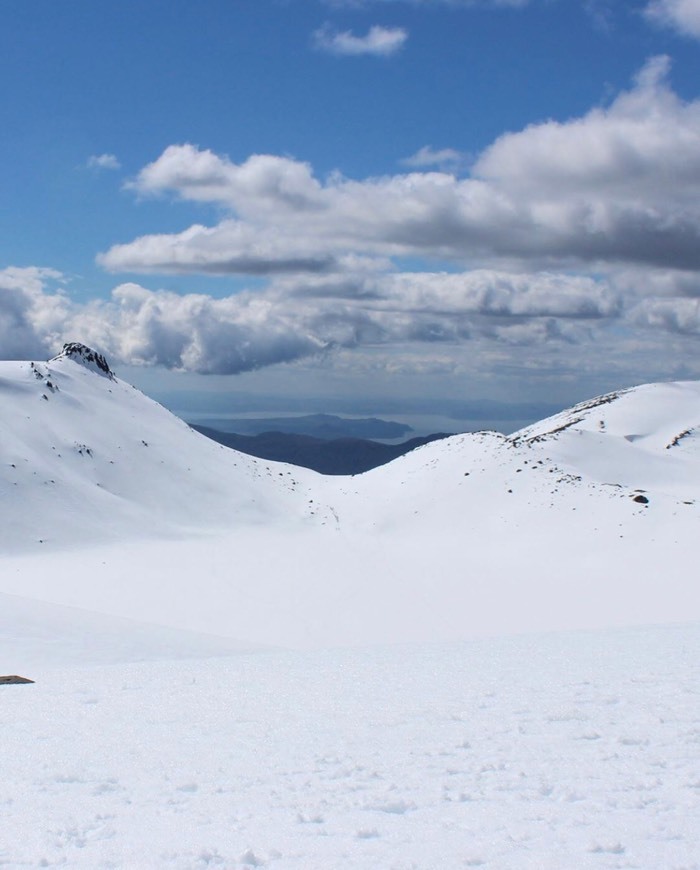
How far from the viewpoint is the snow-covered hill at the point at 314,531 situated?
2834cm

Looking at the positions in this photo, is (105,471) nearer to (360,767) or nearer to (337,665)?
(337,665)

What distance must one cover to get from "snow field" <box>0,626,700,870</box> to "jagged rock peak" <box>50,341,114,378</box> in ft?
160

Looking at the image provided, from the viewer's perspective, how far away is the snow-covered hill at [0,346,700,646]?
28.3 metres

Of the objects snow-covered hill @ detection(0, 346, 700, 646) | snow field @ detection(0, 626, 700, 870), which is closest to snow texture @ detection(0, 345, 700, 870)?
snow field @ detection(0, 626, 700, 870)

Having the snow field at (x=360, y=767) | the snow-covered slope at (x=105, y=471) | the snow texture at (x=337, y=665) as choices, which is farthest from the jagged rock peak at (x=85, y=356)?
the snow field at (x=360, y=767)

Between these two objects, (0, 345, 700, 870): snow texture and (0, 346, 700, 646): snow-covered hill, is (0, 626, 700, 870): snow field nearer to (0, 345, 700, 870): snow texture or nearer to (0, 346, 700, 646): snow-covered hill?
(0, 345, 700, 870): snow texture

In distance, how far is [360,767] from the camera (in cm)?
879

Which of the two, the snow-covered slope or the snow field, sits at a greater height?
the snow-covered slope

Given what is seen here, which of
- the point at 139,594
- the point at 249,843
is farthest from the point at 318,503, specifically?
the point at 249,843

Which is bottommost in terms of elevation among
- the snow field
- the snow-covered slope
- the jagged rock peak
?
the snow field

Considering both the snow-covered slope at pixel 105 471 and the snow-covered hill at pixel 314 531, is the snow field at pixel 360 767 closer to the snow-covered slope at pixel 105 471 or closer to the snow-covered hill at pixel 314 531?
the snow-covered hill at pixel 314 531

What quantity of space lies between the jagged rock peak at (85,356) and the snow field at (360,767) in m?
48.6

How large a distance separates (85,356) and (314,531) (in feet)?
92.1

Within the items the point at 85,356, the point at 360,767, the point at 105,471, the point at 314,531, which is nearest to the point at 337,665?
the point at 360,767
